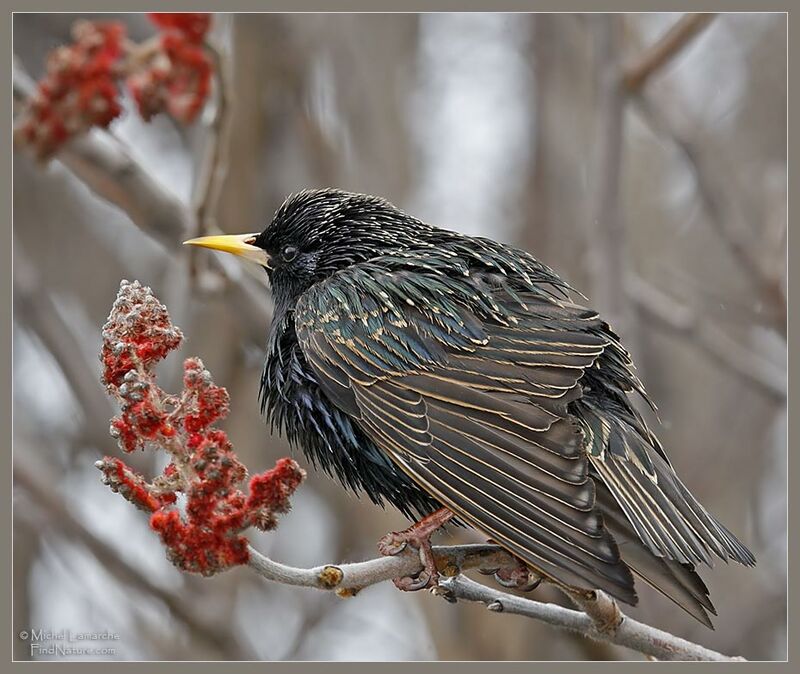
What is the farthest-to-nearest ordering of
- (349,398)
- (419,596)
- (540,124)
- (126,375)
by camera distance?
1. (540,124)
2. (419,596)
3. (349,398)
4. (126,375)

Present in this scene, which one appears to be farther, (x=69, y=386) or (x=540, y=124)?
(x=540, y=124)

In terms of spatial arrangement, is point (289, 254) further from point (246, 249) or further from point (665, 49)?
point (665, 49)

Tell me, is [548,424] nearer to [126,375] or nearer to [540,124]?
[126,375]

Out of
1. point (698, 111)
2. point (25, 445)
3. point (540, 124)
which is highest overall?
point (698, 111)

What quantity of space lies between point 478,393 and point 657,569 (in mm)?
893

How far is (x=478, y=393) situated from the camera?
4020 mm

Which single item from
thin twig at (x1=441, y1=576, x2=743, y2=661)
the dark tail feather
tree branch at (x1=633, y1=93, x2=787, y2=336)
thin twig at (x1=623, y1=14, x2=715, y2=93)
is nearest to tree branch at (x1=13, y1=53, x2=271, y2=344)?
thin twig at (x1=441, y1=576, x2=743, y2=661)

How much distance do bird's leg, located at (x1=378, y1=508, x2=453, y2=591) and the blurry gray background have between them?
1.72m

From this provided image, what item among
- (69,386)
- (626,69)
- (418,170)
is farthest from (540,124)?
(69,386)

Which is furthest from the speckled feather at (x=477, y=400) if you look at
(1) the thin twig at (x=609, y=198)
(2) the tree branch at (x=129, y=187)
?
(1) the thin twig at (x=609, y=198)

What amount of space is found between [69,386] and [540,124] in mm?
3762

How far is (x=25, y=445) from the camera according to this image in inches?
217

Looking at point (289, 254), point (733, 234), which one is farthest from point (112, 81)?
point (733, 234)

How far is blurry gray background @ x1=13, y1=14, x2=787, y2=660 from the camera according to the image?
5.78 meters
